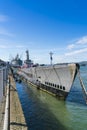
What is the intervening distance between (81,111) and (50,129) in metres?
5.70

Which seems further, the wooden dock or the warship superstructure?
the warship superstructure

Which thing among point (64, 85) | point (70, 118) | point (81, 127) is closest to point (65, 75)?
point (64, 85)

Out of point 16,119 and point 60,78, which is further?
point 60,78

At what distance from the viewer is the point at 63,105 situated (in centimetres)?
2147

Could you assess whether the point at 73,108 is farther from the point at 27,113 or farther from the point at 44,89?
the point at 44,89

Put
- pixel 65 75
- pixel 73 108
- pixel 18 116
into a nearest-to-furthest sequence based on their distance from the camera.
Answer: pixel 18 116
pixel 73 108
pixel 65 75

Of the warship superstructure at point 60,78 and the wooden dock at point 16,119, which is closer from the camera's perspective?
the wooden dock at point 16,119

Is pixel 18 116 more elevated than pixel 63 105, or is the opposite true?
pixel 18 116

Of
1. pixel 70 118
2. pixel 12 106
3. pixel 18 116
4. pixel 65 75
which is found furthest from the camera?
pixel 65 75

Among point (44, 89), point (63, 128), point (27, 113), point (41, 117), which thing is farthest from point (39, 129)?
point (44, 89)

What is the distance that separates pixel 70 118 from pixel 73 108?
10.9 ft

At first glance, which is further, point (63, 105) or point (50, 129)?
point (63, 105)

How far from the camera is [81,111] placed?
18641 mm

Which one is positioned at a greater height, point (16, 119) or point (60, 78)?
point (60, 78)
